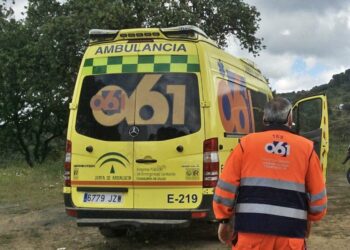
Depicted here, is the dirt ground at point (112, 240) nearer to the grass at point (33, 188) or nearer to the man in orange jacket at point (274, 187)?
the grass at point (33, 188)

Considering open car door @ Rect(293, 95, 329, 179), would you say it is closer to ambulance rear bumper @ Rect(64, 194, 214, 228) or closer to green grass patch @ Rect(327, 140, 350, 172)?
ambulance rear bumper @ Rect(64, 194, 214, 228)

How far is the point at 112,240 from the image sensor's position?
736 cm

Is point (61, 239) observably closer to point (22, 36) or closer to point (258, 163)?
point (258, 163)

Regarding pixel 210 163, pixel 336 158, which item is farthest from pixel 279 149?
pixel 336 158

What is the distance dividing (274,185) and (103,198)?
3350mm

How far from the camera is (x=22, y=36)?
82.0 ft

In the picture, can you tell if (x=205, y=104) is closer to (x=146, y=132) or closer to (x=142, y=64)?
(x=146, y=132)

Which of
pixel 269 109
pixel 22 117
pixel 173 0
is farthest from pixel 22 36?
pixel 269 109

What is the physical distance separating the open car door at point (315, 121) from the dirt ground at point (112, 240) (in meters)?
0.93

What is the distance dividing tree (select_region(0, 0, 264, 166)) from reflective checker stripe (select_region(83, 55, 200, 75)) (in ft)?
42.3

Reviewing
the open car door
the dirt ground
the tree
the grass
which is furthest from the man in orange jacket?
the tree

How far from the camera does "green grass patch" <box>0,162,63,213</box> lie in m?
10.8

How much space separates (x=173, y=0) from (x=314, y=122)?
1314 centimetres

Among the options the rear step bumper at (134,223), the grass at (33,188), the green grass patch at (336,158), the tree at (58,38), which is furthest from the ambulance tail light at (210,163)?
the tree at (58,38)
